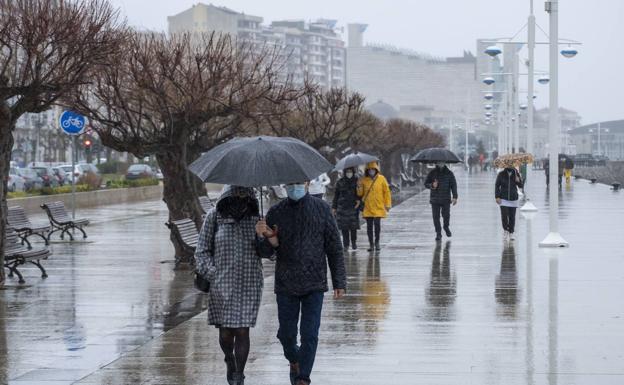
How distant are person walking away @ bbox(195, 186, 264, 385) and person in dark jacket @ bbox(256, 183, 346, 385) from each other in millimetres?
141

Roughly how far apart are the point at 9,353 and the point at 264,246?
3.41 meters

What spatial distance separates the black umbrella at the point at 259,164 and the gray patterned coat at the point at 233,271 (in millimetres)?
244

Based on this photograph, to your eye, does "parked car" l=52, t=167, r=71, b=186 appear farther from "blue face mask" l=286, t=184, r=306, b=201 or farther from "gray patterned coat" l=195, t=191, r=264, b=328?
"blue face mask" l=286, t=184, r=306, b=201

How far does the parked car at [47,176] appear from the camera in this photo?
53700 mm

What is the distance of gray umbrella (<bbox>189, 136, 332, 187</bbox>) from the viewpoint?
8680 millimetres

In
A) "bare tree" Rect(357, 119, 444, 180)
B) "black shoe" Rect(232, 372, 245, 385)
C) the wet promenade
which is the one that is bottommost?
the wet promenade

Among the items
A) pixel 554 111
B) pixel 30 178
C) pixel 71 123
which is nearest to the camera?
pixel 554 111

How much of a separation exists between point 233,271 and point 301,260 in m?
0.48

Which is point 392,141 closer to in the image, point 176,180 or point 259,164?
point 176,180

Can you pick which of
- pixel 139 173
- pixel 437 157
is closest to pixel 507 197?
pixel 437 157

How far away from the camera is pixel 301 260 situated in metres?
8.99

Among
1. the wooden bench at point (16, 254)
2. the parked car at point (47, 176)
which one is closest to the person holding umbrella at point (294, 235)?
the wooden bench at point (16, 254)

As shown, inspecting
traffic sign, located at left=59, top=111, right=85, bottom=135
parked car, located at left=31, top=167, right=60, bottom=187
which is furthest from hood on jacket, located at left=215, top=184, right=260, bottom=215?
parked car, located at left=31, top=167, right=60, bottom=187

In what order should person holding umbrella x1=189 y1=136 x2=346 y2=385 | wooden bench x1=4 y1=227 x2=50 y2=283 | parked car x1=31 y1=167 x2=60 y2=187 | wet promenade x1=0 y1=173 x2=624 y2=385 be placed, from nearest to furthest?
Result: person holding umbrella x1=189 y1=136 x2=346 y2=385 → wet promenade x1=0 y1=173 x2=624 y2=385 → wooden bench x1=4 y1=227 x2=50 y2=283 → parked car x1=31 y1=167 x2=60 y2=187
